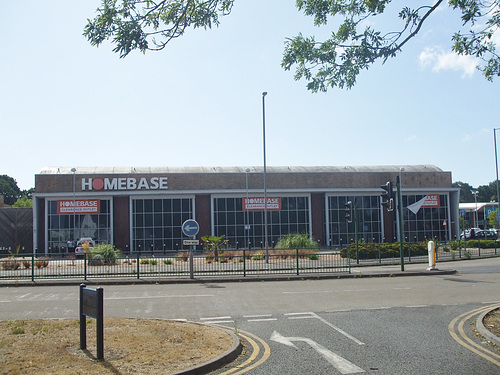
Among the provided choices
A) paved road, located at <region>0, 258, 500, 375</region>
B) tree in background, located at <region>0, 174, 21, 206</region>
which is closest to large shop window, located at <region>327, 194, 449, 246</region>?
paved road, located at <region>0, 258, 500, 375</region>

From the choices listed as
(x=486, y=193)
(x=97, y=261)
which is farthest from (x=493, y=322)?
(x=486, y=193)

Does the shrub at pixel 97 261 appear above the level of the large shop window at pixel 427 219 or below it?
below

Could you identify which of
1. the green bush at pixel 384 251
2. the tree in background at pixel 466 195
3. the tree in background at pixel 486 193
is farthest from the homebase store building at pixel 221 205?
the tree in background at pixel 466 195

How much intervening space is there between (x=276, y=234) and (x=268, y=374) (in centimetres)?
4075

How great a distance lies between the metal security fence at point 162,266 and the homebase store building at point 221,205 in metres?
22.4

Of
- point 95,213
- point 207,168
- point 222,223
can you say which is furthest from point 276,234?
point 95,213

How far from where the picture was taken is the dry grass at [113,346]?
21.6ft

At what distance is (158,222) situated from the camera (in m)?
45.2

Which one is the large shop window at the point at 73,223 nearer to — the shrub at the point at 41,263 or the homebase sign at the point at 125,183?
the homebase sign at the point at 125,183

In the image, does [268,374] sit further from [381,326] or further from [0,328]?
[0,328]

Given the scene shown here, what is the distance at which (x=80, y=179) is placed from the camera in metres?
44.2

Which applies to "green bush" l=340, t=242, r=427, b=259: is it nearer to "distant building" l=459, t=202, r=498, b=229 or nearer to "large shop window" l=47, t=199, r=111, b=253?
"large shop window" l=47, t=199, r=111, b=253

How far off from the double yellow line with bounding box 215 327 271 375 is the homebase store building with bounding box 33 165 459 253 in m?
36.1

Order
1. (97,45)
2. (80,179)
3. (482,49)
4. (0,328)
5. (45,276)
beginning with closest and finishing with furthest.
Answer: (97,45) → (0,328) → (482,49) → (45,276) → (80,179)
